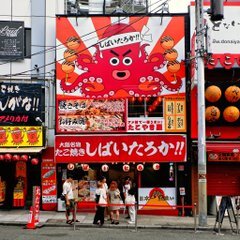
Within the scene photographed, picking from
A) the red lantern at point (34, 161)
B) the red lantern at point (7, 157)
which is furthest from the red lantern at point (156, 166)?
the red lantern at point (7, 157)

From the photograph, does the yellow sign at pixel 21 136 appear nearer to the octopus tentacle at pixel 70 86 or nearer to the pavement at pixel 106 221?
the octopus tentacle at pixel 70 86

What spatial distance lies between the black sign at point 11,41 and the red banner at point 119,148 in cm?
462

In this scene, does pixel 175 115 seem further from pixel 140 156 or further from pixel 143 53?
pixel 143 53

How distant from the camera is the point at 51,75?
2222 cm

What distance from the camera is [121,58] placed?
21641 millimetres

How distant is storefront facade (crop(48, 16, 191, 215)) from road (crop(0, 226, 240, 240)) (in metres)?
4.35

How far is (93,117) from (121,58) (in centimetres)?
291

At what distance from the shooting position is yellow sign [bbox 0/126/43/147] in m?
21.1

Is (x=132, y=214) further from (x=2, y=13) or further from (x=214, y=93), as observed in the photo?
(x=2, y=13)

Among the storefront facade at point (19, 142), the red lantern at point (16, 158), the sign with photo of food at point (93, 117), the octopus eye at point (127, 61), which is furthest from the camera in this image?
the octopus eye at point (127, 61)

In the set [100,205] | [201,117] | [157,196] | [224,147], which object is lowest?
[157,196]

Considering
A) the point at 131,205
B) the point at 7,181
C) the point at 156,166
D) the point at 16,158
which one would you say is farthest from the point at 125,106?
the point at 7,181

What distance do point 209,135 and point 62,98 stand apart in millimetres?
6585

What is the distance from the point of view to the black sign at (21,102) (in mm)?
21594
